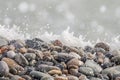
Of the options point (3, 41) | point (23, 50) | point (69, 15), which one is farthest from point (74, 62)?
point (69, 15)

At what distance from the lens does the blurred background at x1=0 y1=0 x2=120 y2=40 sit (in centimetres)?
886

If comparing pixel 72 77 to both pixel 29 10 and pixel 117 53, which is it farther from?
pixel 29 10

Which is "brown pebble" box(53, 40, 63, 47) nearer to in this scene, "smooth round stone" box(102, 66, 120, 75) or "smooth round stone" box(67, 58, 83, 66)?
"smooth round stone" box(67, 58, 83, 66)

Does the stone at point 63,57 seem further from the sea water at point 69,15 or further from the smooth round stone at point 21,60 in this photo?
the sea water at point 69,15

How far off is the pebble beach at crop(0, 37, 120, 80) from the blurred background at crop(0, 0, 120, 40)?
306 centimetres

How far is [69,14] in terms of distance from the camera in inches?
387

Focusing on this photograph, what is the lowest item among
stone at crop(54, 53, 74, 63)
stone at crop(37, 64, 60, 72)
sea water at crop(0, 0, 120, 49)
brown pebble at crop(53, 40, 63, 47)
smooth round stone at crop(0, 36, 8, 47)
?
stone at crop(37, 64, 60, 72)

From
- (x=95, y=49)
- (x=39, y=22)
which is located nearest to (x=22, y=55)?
(x=95, y=49)

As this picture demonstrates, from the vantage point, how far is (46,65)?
15.0ft

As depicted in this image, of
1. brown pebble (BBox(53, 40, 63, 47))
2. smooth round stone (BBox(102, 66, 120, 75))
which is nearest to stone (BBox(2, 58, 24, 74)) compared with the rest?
smooth round stone (BBox(102, 66, 120, 75))

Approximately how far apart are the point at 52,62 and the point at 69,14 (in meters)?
5.12

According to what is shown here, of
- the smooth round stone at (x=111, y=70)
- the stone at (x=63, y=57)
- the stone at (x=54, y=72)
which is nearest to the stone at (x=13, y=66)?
the stone at (x=54, y=72)

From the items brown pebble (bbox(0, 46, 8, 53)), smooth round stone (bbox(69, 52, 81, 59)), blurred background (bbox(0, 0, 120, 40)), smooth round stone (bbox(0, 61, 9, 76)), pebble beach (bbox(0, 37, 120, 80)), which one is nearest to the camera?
smooth round stone (bbox(0, 61, 9, 76))

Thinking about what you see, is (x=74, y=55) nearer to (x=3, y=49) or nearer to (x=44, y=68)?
(x=44, y=68)
